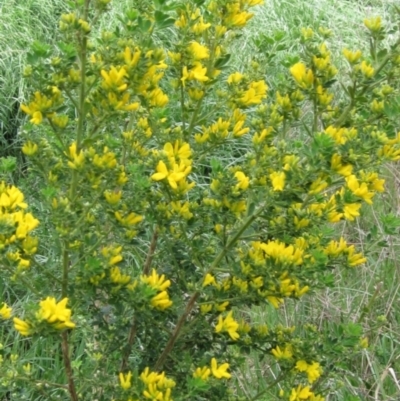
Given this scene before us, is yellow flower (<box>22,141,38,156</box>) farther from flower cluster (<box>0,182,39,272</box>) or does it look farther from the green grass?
the green grass

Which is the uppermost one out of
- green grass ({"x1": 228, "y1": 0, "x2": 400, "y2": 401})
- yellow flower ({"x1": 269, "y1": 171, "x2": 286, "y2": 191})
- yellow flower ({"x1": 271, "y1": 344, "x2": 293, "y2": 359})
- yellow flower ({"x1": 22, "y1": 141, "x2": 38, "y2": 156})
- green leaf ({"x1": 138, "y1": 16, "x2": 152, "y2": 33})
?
green leaf ({"x1": 138, "y1": 16, "x2": 152, "y2": 33})

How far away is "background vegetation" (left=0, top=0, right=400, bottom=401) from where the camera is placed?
2.02 meters

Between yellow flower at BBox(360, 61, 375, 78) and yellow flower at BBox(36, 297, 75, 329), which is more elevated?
yellow flower at BBox(360, 61, 375, 78)

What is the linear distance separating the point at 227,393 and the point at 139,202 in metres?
0.49

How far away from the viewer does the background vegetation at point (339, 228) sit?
202cm

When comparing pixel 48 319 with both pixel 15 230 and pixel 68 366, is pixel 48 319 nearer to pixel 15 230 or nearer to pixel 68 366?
pixel 15 230

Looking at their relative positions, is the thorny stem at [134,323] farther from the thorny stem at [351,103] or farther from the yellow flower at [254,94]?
the thorny stem at [351,103]

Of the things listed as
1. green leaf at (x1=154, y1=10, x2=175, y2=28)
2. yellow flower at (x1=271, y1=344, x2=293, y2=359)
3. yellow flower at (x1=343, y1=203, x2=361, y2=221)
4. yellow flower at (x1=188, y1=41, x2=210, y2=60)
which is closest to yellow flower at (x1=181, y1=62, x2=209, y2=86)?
yellow flower at (x1=188, y1=41, x2=210, y2=60)

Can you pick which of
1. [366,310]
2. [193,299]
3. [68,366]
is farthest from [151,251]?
[366,310]

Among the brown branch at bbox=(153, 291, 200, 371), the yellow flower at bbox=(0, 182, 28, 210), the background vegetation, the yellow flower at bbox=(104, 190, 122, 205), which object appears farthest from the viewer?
the background vegetation

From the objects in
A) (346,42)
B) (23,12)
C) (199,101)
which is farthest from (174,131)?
(346,42)

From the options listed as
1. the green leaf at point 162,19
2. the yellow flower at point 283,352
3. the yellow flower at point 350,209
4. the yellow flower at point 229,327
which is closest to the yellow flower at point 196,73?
the green leaf at point 162,19

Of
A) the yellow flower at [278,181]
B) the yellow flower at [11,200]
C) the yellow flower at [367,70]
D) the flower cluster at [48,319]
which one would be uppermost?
the yellow flower at [367,70]

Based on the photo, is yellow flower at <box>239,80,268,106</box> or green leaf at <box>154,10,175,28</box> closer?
green leaf at <box>154,10,175,28</box>
